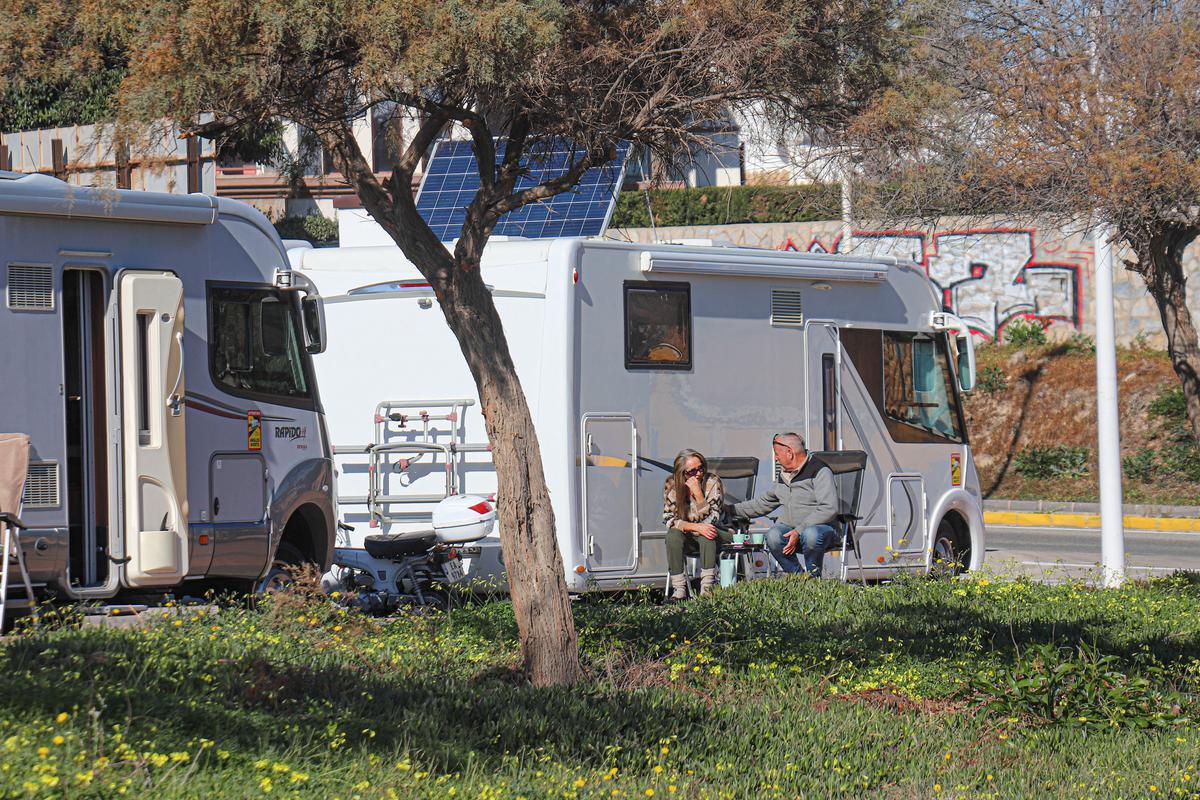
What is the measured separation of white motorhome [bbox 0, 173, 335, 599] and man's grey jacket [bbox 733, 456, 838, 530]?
385 centimetres

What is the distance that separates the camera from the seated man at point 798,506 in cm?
1194

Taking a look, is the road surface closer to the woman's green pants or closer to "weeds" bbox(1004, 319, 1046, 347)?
the woman's green pants

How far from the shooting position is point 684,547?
11500 millimetres

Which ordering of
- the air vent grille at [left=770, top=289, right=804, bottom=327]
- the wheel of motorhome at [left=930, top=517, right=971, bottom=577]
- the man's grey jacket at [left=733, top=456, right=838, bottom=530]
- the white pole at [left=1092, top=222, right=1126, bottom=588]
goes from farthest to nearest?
the wheel of motorhome at [left=930, top=517, right=971, bottom=577] → the white pole at [left=1092, top=222, right=1126, bottom=588] → the air vent grille at [left=770, top=289, right=804, bottom=327] → the man's grey jacket at [left=733, top=456, right=838, bottom=530]

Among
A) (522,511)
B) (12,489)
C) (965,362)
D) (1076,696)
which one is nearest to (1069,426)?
(965,362)

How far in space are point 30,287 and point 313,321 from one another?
7.25ft

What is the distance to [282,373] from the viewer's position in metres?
10.6

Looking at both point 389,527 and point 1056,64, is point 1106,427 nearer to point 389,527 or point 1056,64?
point 1056,64

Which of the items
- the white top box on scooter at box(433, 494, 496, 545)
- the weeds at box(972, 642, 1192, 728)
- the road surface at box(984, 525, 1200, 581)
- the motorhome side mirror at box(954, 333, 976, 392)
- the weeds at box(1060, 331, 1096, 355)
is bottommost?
the road surface at box(984, 525, 1200, 581)

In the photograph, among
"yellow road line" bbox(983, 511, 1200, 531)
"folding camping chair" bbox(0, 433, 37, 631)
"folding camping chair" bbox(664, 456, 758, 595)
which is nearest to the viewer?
"folding camping chair" bbox(0, 433, 37, 631)

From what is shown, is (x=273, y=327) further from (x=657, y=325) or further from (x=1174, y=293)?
(x=1174, y=293)

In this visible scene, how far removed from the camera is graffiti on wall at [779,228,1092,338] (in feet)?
93.2

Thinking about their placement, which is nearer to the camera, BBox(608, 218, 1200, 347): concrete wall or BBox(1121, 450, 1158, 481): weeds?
BBox(1121, 450, 1158, 481): weeds

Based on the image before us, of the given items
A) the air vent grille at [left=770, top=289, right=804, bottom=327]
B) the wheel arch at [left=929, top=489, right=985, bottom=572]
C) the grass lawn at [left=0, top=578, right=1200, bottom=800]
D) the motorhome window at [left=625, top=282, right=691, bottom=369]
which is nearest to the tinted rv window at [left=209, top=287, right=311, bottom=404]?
the grass lawn at [left=0, top=578, right=1200, bottom=800]
